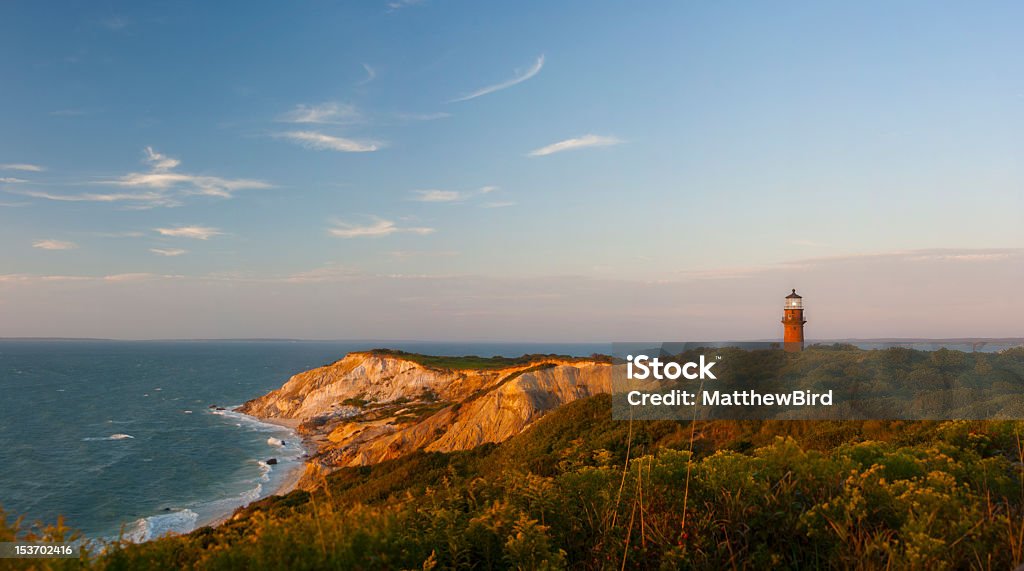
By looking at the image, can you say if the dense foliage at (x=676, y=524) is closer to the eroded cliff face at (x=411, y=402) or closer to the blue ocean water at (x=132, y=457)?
the blue ocean water at (x=132, y=457)

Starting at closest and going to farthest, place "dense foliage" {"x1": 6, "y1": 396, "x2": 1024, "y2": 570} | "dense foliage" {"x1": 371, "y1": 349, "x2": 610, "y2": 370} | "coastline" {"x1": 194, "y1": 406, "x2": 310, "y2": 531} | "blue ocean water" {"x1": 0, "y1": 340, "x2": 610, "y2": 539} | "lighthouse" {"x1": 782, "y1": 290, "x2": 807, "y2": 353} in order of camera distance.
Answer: "dense foliage" {"x1": 6, "y1": 396, "x2": 1024, "y2": 570}, "lighthouse" {"x1": 782, "y1": 290, "x2": 807, "y2": 353}, "coastline" {"x1": 194, "y1": 406, "x2": 310, "y2": 531}, "blue ocean water" {"x1": 0, "y1": 340, "x2": 610, "y2": 539}, "dense foliage" {"x1": 371, "y1": 349, "x2": 610, "y2": 370}

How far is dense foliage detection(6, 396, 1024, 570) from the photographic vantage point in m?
4.50

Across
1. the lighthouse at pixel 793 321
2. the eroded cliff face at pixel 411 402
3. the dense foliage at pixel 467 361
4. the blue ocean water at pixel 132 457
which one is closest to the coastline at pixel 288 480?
the blue ocean water at pixel 132 457

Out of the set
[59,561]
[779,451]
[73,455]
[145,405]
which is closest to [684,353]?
[779,451]

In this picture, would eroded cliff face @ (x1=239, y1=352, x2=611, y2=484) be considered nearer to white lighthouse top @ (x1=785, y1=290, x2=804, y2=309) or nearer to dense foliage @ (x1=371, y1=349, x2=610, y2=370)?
dense foliage @ (x1=371, y1=349, x2=610, y2=370)

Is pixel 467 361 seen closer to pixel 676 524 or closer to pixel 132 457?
pixel 132 457

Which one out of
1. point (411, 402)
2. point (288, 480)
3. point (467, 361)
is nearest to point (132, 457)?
point (288, 480)

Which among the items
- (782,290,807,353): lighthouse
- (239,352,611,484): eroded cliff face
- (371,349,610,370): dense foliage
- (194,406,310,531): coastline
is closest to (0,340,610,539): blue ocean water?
(194,406,310,531): coastline

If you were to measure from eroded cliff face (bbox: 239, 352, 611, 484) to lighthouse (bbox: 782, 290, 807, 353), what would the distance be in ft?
59.4

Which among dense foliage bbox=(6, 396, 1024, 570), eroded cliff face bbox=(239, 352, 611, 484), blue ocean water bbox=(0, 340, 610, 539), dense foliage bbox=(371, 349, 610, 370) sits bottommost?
blue ocean water bbox=(0, 340, 610, 539)

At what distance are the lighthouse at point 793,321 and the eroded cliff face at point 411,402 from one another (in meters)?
18.1

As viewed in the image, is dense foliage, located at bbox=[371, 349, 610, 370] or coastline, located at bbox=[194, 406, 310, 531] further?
dense foliage, located at bbox=[371, 349, 610, 370]

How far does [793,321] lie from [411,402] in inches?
2105

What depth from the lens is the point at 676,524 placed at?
21.0ft
